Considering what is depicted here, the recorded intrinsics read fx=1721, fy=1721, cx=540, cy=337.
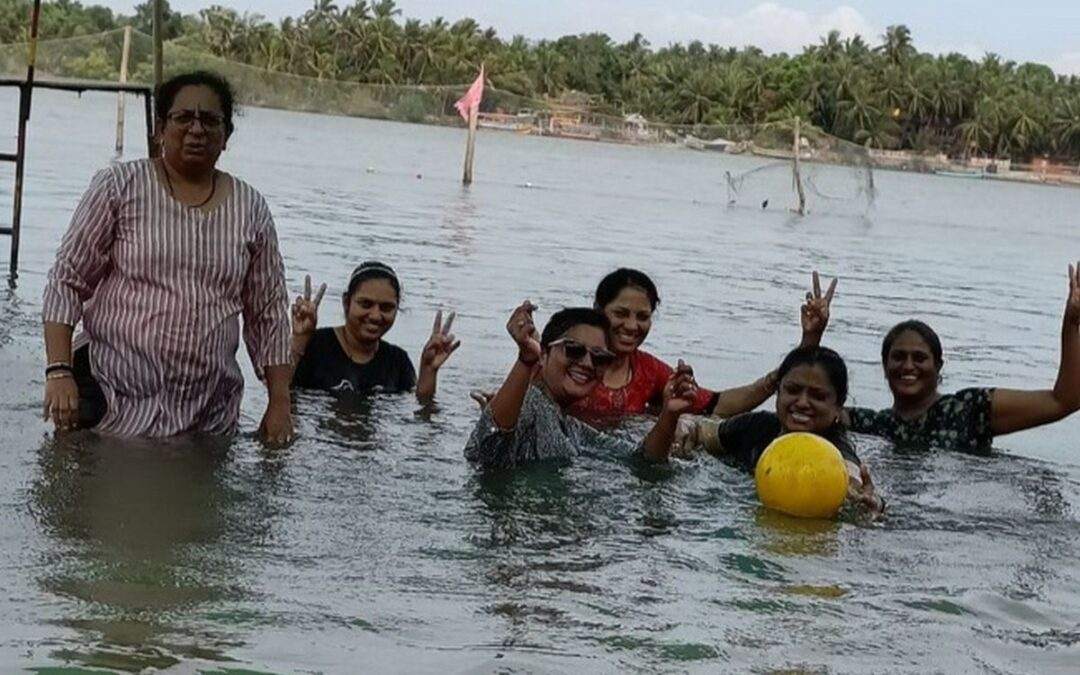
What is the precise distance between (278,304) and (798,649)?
290 cm

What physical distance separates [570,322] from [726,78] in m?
116

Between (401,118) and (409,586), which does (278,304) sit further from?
(401,118)

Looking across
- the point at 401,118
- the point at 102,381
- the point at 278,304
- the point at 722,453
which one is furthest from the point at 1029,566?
the point at 401,118

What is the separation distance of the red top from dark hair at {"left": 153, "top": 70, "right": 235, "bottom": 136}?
3058 millimetres

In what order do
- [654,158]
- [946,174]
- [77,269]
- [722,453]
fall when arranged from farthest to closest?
[946,174], [654,158], [722,453], [77,269]

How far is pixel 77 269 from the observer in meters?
6.95

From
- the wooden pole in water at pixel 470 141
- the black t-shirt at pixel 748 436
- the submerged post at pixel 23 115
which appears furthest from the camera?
the wooden pole in water at pixel 470 141

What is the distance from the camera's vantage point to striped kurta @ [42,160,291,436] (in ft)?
22.8

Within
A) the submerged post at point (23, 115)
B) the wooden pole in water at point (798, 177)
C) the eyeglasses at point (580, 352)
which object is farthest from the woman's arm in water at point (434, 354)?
the wooden pole in water at point (798, 177)

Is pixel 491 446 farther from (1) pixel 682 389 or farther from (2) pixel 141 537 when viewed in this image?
(2) pixel 141 537

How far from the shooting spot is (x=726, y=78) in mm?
122000

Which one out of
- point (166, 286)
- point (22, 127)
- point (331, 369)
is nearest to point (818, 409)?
point (331, 369)

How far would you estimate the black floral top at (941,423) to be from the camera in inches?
389

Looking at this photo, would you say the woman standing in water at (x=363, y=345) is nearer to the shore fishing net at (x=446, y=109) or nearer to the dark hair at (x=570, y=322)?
the dark hair at (x=570, y=322)
